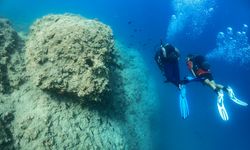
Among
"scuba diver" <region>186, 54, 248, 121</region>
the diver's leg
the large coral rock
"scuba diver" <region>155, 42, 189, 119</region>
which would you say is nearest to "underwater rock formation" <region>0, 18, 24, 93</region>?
the large coral rock

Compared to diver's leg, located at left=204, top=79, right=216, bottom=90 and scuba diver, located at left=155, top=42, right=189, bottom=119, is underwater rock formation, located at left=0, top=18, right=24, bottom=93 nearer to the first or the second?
scuba diver, located at left=155, top=42, right=189, bottom=119

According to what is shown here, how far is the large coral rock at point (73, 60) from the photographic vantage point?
4.66 m

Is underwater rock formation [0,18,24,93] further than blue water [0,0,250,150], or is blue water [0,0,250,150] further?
blue water [0,0,250,150]

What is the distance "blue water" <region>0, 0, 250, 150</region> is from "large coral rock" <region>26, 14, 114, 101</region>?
6.25 meters

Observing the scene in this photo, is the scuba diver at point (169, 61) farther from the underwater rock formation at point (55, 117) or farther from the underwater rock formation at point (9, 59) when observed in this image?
the underwater rock formation at point (9, 59)

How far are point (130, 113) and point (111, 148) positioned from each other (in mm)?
2406

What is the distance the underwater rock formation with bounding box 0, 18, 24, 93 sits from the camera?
5066 mm

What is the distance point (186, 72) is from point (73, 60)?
1363 inches

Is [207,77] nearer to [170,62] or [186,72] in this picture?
[170,62]

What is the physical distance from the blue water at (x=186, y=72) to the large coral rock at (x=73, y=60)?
625 cm

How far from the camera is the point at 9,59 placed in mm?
5355

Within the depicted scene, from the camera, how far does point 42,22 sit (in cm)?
652

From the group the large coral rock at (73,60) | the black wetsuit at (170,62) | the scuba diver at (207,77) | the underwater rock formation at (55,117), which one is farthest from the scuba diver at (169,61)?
the large coral rock at (73,60)

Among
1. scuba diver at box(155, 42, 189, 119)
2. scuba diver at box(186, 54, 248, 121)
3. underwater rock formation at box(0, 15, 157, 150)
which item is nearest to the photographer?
underwater rock formation at box(0, 15, 157, 150)
